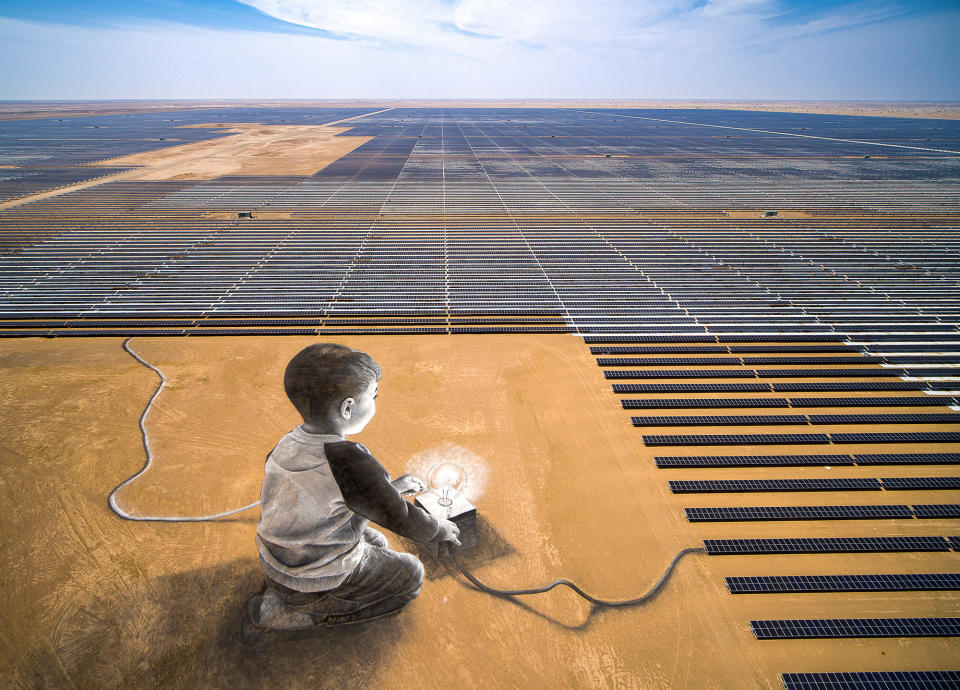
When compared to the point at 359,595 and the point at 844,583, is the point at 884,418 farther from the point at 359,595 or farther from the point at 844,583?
the point at 359,595

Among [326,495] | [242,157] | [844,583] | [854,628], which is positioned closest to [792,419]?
[844,583]

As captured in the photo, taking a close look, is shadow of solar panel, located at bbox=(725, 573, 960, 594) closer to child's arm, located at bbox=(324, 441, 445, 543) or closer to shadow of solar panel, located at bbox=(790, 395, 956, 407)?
shadow of solar panel, located at bbox=(790, 395, 956, 407)

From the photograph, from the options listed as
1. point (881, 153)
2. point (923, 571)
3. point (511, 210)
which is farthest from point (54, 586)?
point (881, 153)

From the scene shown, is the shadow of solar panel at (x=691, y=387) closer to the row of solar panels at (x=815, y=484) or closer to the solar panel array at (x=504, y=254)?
the solar panel array at (x=504, y=254)

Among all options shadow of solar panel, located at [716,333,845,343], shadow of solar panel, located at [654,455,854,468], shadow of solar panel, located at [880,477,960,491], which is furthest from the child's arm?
shadow of solar panel, located at [716,333,845,343]

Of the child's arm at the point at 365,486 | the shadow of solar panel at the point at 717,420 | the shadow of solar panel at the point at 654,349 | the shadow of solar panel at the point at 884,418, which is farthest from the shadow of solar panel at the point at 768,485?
the child's arm at the point at 365,486

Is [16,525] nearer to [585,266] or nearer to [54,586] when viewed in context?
[54,586]
